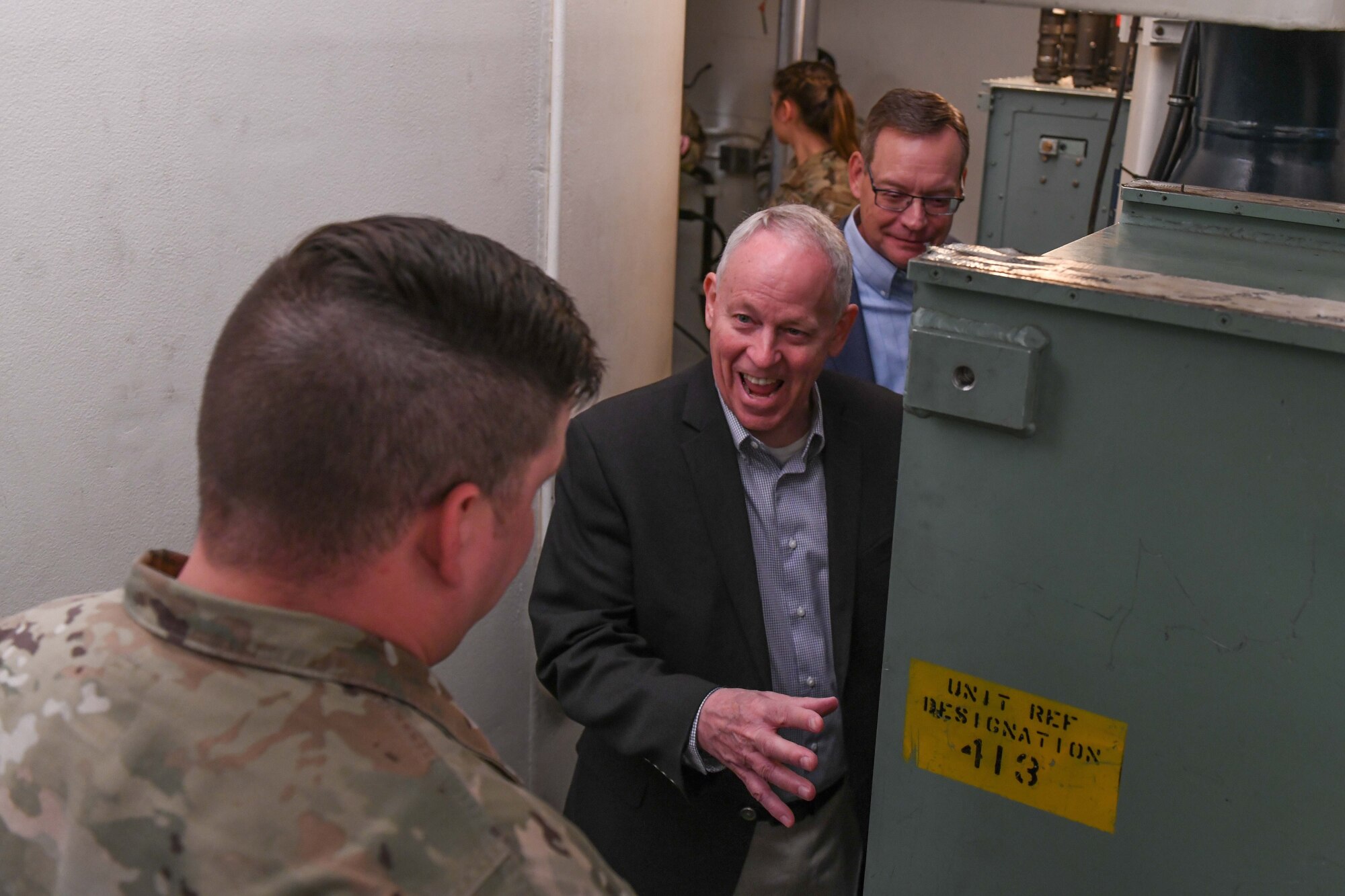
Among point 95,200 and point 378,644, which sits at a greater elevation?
point 95,200

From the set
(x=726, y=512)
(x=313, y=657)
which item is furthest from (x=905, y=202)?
(x=313, y=657)

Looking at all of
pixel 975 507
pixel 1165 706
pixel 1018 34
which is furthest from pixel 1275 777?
pixel 1018 34

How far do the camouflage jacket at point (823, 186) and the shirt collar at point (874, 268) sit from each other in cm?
119

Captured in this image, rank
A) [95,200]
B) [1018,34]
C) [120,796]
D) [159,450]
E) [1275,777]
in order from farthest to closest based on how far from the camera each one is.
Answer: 1. [1018,34]
2. [159,450]
3. [95,200]
4. [1275,777]
5. [120,796]

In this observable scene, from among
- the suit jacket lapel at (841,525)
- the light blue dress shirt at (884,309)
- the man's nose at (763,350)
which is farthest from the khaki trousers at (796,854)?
the light blue dress shirt at (884,309)

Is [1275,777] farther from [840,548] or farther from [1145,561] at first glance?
[840,548]

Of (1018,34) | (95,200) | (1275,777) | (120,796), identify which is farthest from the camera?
(1018,34)

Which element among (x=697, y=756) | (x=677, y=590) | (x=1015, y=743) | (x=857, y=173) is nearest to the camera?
(x=1015, y=743)

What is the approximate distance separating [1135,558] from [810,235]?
72 cm

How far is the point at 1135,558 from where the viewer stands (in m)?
1.01

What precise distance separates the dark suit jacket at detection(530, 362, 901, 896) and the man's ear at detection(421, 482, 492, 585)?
2.33 feet

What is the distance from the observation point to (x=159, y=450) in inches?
67.1

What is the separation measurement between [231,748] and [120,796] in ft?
0.22

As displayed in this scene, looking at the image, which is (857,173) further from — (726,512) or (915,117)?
(726,512)
